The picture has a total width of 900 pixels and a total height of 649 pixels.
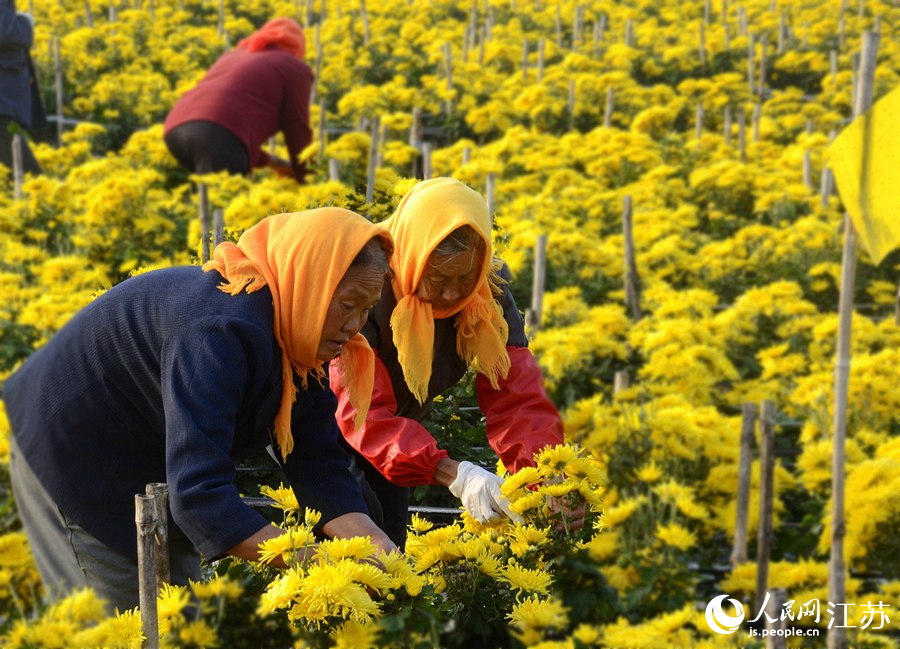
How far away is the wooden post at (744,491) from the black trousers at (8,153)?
20.8 feet

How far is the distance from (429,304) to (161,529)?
1.06 meters

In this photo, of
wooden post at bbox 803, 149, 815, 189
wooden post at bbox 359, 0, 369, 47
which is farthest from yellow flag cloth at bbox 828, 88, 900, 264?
wooden post at bbox 359, 0, 369, 47

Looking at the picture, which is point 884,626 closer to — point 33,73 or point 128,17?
point 33,73

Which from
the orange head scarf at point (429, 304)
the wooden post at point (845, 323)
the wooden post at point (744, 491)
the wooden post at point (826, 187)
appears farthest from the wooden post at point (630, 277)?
the orange head scarf at point (429, 304)

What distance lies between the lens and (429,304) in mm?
2641

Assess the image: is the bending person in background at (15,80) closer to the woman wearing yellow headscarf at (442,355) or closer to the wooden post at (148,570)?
the woman wearing yellow headscarf at (442,355)

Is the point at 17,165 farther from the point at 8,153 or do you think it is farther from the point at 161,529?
the point at 161,529

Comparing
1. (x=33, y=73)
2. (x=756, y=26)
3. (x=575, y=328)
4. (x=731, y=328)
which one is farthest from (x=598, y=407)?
(x=756, y=26)

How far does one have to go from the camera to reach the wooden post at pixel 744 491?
172 inches

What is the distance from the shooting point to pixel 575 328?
6527 millimetres

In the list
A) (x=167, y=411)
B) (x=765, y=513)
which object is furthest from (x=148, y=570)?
(x=765, y=513)
